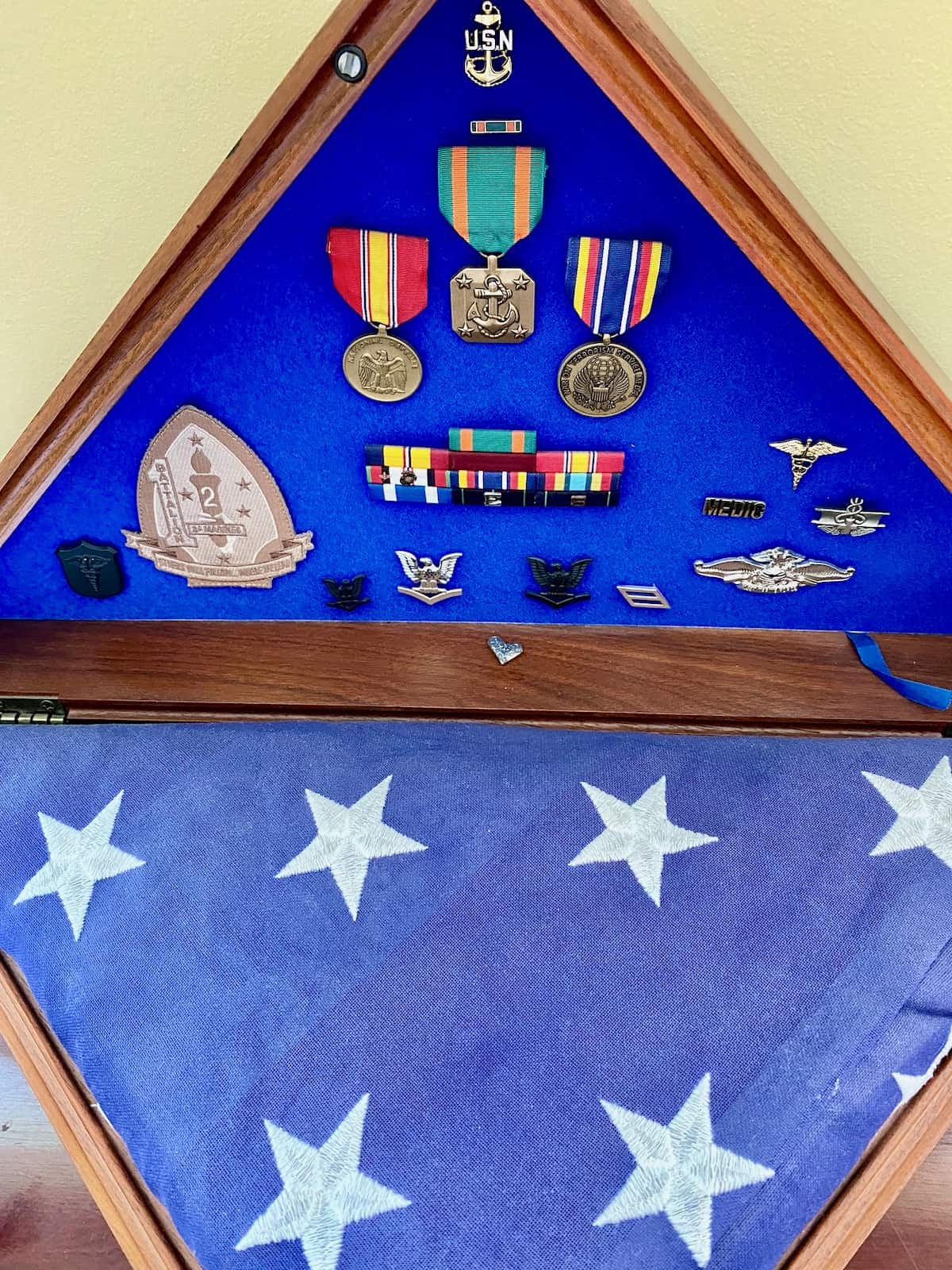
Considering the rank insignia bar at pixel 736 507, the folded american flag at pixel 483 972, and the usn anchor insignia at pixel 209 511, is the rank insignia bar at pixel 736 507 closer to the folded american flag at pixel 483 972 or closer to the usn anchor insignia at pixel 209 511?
the folded american flag at pixel 483 972

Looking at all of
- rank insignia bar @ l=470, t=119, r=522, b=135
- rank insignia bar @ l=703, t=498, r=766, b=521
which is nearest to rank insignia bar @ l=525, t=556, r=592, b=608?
rank insignia bar @ l=703, t=498, r=766, b=521

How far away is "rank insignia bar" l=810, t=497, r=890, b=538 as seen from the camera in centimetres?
63

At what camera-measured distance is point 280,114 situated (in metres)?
0.43

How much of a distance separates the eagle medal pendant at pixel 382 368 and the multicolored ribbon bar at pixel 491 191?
95 millimetres

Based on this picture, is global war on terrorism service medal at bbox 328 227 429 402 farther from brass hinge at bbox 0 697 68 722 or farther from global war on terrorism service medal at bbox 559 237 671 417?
brass hinge at bbox 0 697 68 722

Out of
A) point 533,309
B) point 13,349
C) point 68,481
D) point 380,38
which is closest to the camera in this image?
point 380,38

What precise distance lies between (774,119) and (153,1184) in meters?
0.90

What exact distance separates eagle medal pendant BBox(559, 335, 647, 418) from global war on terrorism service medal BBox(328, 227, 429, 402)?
0.37 ft

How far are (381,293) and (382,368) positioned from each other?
58mm

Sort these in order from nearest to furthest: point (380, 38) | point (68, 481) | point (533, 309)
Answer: point (380, 38), point (533, 309), point (68, 481)

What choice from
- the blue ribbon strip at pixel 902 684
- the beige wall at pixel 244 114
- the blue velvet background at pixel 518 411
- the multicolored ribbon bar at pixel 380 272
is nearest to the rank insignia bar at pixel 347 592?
the blue velvet background at pixel 518 411

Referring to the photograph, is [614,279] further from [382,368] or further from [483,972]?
[483,972]

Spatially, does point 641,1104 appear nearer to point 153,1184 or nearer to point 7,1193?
point 153,1184

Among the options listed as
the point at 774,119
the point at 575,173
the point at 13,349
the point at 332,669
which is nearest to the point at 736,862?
the point at 332,669
